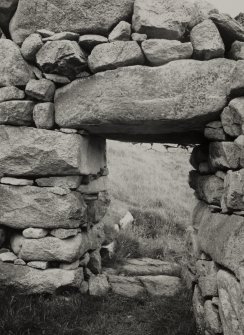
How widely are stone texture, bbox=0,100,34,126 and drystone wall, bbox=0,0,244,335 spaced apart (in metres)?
0.01

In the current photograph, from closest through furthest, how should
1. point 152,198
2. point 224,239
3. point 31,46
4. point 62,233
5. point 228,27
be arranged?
1. point 224,239
2. point 228,27
3. point 31,46
4. point 62,233
5. point 152,198

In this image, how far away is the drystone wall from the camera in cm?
378

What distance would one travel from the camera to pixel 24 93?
4266 millimetres

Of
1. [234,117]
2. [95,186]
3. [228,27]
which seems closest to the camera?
[234,117]

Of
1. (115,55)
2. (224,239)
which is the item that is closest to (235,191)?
(224,239)

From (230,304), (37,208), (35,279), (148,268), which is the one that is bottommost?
(148,268)

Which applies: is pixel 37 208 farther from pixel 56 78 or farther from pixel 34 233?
pixel 56 78

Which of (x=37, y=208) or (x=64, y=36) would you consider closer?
(x=64, y=36)

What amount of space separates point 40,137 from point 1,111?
0.52m

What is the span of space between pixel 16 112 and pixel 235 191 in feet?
8.00

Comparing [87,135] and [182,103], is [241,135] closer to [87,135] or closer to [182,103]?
[182,103]

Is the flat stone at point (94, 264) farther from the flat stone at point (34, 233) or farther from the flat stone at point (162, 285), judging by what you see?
the flat stone at point (34, 233)

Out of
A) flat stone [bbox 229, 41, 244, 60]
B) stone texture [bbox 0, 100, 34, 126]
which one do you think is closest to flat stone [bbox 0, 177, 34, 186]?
stone texture [bbox 0, 100, 34, 126]

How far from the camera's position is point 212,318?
3617 millimetres
